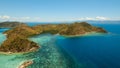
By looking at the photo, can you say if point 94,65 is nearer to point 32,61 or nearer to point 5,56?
point 32,61

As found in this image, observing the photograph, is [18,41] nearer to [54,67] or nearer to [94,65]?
[54,67]

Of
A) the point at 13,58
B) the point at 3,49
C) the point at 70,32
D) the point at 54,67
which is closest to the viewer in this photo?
the point at 54,67

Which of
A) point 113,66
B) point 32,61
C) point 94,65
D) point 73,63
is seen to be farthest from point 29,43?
point 113,66

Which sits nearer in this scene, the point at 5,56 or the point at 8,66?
the point at 8,66

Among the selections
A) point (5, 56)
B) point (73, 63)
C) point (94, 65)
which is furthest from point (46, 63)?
point (5, 56)

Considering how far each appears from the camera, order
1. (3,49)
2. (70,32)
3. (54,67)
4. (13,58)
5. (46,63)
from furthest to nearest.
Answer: (70,32) < (3,49) < (13,58) < (46,63) < (54,67)

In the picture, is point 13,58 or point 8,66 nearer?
point 8,66

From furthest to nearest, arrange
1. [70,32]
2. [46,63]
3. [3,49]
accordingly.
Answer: [70,32], [3,49], [46,63]

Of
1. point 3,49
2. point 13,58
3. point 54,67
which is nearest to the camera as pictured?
point 54,67

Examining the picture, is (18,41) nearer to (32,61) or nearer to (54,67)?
(32,61)
